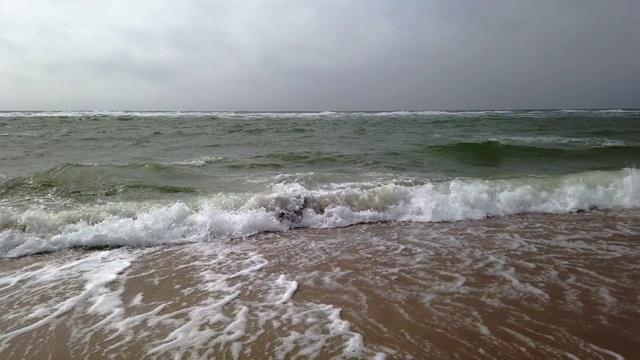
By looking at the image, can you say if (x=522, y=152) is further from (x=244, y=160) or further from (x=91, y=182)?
(x=91, y=182)

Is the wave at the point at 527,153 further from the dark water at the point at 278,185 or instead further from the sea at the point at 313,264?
the sea at the point at 313,264

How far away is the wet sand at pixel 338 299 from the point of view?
2676 mm

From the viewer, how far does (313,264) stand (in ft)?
13.8

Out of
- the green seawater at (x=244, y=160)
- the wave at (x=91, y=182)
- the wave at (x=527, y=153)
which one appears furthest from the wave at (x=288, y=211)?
the wave at (x=527, y=153)

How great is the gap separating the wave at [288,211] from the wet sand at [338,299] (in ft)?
1.47

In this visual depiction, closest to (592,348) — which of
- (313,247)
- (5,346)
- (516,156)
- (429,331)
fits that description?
(429,331)

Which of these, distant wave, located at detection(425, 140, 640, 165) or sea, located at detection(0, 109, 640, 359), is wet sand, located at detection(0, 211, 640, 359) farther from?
distant wave, located at detection(425, 140, 640, 165)

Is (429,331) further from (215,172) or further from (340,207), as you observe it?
(215,172)

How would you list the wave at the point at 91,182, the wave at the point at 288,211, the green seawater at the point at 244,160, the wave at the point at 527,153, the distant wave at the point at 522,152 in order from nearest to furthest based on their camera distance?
1. the wave at the point at 288,211
2. the wave at the point at 91,182
3. the green seawater at the point at 244,160
4. the wave at the point at 527,153
5. the distant wave at the point at 522,152

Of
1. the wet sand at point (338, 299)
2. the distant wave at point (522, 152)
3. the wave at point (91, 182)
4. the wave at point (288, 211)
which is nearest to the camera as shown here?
the wet sand at point (338, 299)

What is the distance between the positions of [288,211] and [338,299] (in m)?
2.94

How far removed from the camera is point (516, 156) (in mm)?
12703

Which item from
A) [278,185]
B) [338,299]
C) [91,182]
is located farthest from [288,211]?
[91,182]

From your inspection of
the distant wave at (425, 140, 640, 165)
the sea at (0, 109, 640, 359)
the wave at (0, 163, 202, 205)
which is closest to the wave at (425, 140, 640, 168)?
the distant wave at (425, 140, 640, 165)
